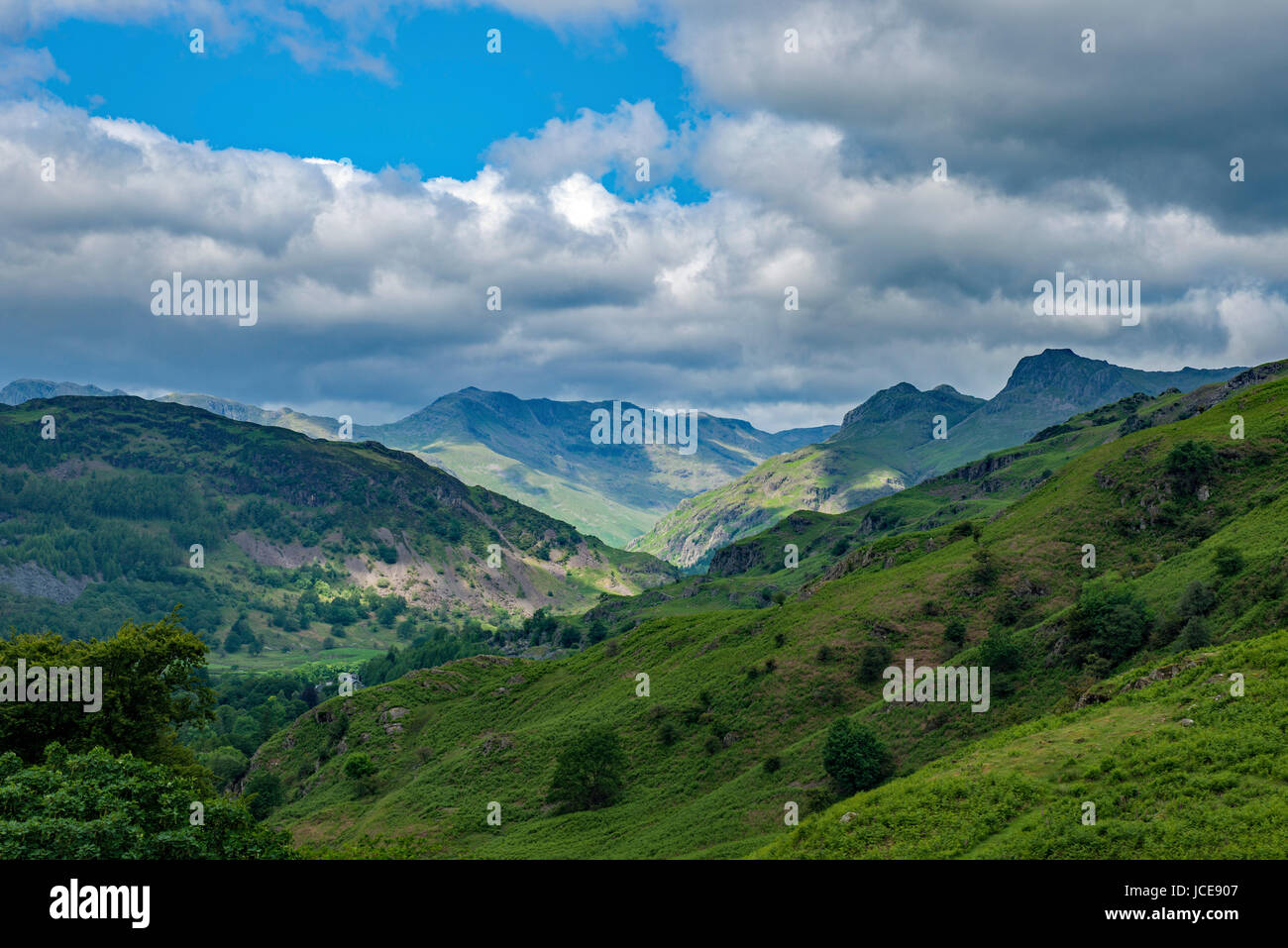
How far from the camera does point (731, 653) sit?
108 metres

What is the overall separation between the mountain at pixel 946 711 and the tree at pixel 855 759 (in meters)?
Answer: 1.51

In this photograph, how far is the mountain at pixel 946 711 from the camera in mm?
37875

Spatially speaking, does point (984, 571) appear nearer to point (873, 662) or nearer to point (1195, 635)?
point (873, 662)

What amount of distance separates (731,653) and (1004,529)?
4035 cm

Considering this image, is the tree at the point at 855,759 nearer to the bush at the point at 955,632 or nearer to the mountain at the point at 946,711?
the mountain at the point at 946,711

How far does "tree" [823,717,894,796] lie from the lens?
2564 inches

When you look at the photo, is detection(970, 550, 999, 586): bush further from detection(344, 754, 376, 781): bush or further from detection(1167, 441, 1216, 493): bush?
detection(344, 754, 376, 781): bush

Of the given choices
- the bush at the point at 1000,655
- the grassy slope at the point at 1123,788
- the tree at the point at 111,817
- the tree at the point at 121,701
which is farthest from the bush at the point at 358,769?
the bush at the point at 1000,655

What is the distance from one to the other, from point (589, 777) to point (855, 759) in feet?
106

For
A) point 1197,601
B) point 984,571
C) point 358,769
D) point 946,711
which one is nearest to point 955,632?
point 984,571

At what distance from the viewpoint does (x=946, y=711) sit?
7062 centimetres

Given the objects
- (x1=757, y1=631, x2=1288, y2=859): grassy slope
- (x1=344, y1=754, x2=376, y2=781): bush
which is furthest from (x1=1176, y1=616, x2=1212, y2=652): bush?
(x1=344, y1=754, x2=376, y2=781): bush
